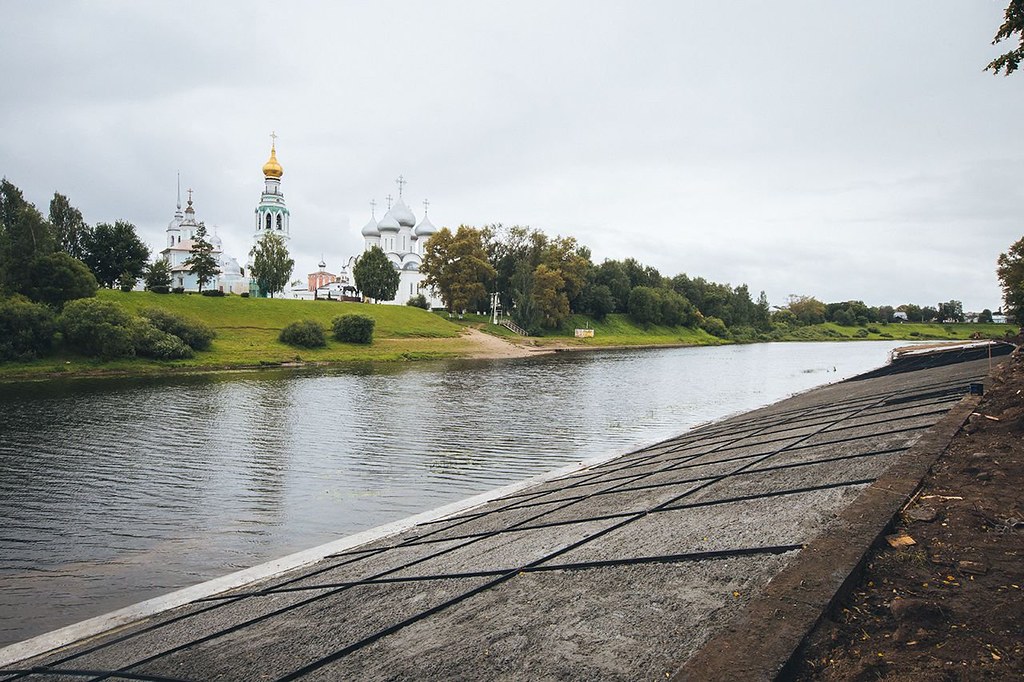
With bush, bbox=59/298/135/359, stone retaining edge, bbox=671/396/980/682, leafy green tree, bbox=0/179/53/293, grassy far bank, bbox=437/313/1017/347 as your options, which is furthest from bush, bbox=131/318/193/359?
stone retaining edge, bbox=671/396/980/682

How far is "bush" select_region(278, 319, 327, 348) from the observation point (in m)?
→ 66.3

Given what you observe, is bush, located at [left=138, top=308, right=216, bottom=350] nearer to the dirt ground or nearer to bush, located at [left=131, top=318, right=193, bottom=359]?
bush, located at [left=131, top=318, right=193, bottom=359]

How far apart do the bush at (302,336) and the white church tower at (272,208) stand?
56419 millimetres

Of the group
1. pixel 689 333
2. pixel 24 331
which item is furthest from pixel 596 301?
pixel 24 331

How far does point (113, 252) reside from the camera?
7781 cm

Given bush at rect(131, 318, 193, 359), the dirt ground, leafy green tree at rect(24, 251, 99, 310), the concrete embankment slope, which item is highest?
leafy green tree at rect(24, 251, 99, 310)

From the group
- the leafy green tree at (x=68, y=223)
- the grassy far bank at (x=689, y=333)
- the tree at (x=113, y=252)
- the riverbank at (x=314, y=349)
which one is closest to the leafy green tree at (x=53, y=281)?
the riverbank at (x=314, y=349)

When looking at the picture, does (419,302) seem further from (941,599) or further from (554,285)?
(941,599)

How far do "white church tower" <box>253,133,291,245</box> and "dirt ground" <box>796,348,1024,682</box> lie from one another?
4794 inches

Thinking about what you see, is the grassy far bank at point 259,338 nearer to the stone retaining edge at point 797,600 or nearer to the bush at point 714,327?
the stone retaining edge at point 797,600

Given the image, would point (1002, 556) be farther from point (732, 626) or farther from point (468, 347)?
point (468, 347)

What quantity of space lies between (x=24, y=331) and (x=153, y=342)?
28.1 ft

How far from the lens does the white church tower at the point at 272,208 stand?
119 m

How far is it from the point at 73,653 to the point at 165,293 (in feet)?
272
